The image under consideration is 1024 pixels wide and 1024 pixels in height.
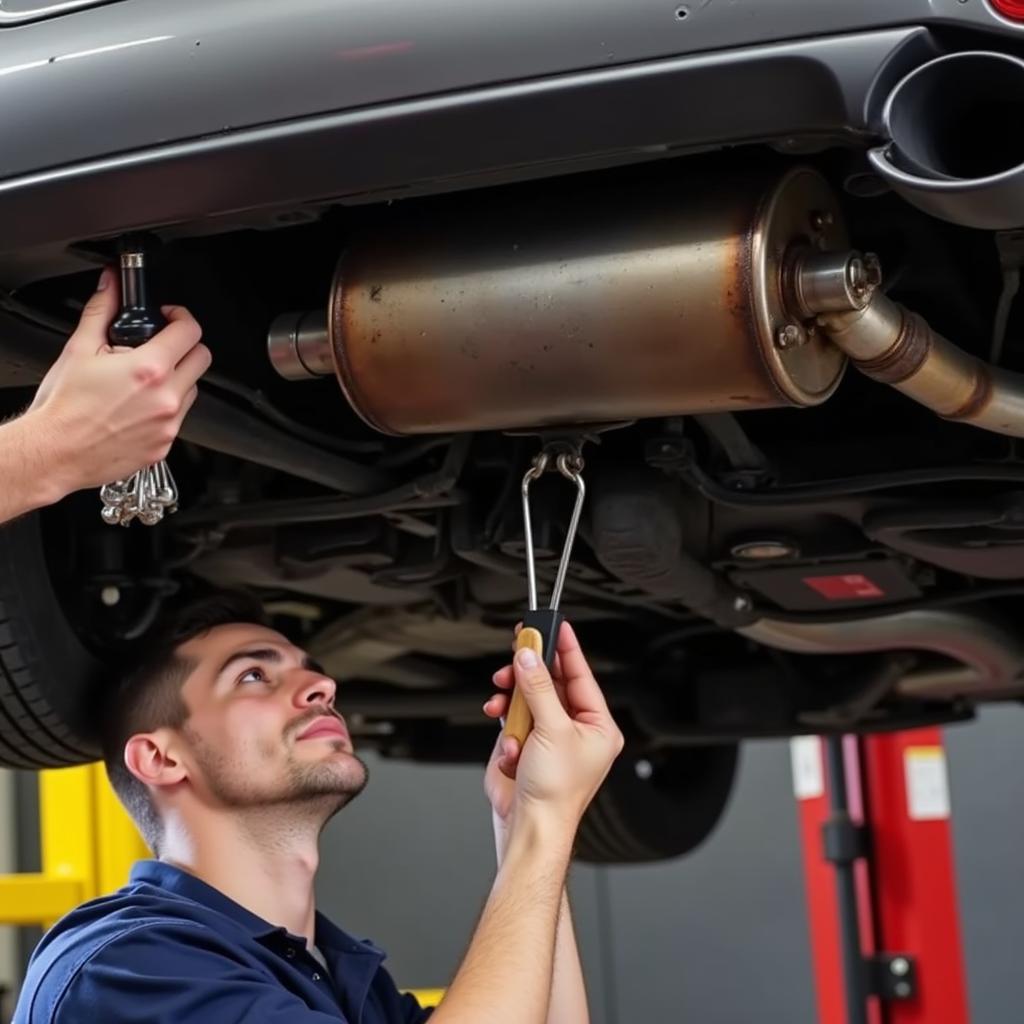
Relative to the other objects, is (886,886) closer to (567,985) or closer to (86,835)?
(86,835)

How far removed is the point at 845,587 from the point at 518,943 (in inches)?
25.1

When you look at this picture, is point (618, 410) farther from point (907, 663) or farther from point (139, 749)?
point (907, 663)

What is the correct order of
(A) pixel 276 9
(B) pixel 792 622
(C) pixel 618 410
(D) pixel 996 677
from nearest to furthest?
(A) pixel 276 9 → (C) pixel 618 410 → (B) pixel 792 622 → (D) pixel 996 677

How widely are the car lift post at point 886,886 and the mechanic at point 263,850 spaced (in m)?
2.00

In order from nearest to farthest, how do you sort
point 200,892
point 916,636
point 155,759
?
point 200,892, point 155,759, point 916,636

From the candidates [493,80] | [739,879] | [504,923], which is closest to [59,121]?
[493,80]

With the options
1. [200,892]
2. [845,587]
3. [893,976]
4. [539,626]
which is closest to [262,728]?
[200,892]

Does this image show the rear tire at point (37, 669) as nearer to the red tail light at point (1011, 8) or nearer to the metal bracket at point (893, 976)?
the red tail light at point (1011, 8)

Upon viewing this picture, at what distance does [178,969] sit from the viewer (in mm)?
1344

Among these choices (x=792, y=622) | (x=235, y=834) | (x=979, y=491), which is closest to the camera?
(x=979, y=491)

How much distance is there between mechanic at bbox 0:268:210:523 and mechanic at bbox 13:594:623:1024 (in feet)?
1.04

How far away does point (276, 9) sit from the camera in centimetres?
106

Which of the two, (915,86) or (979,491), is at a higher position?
(915,86)

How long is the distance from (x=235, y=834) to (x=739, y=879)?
3.84 m
